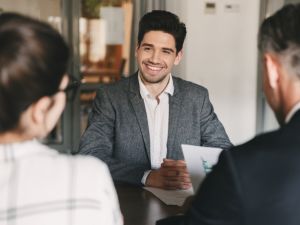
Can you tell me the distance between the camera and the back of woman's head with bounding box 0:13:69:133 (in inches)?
31.4

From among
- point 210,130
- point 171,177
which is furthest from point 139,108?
point 171,177

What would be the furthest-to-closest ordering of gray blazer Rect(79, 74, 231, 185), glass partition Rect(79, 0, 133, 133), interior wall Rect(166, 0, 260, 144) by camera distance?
glass partition Rect(79, 0, 133, 133) → interior wall Rect(166, 0, 260, 144) → gray blazer Rect(79, 74, 231, 185)

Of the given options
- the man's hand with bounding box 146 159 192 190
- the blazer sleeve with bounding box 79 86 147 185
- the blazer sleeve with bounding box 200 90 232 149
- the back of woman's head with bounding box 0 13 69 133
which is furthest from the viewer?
the blazer sleeve with bounding box 200 90 232 149

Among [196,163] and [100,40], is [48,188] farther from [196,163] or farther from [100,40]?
[100,40]

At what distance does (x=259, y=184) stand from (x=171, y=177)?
2.95 feet

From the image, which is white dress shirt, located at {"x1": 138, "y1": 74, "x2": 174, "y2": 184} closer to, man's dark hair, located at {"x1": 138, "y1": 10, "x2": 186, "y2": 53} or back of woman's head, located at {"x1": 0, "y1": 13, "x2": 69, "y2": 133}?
man's dark hair, located at {"x1": 138, "y1": 10, "x2": 186, "y2": 53}

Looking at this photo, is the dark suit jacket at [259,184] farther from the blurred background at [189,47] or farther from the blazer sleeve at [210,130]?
the blurred background at [189,47]

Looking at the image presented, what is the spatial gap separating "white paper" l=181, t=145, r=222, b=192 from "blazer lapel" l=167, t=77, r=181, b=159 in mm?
Result: 523

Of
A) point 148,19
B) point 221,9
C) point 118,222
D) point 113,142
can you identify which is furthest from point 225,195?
point 221,9

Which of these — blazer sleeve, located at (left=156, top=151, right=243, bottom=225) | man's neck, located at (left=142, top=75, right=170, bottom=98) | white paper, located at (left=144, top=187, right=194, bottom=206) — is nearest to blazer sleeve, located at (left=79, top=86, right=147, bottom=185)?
white paper, located at (left=144, top=187, right=194, bottom=206)

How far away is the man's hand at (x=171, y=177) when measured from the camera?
177 cm

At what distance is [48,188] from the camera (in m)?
0.86

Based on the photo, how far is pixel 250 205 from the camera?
2.89 feet

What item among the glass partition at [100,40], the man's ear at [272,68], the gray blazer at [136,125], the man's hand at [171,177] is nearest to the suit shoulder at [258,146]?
the man's ear at [272,68]
